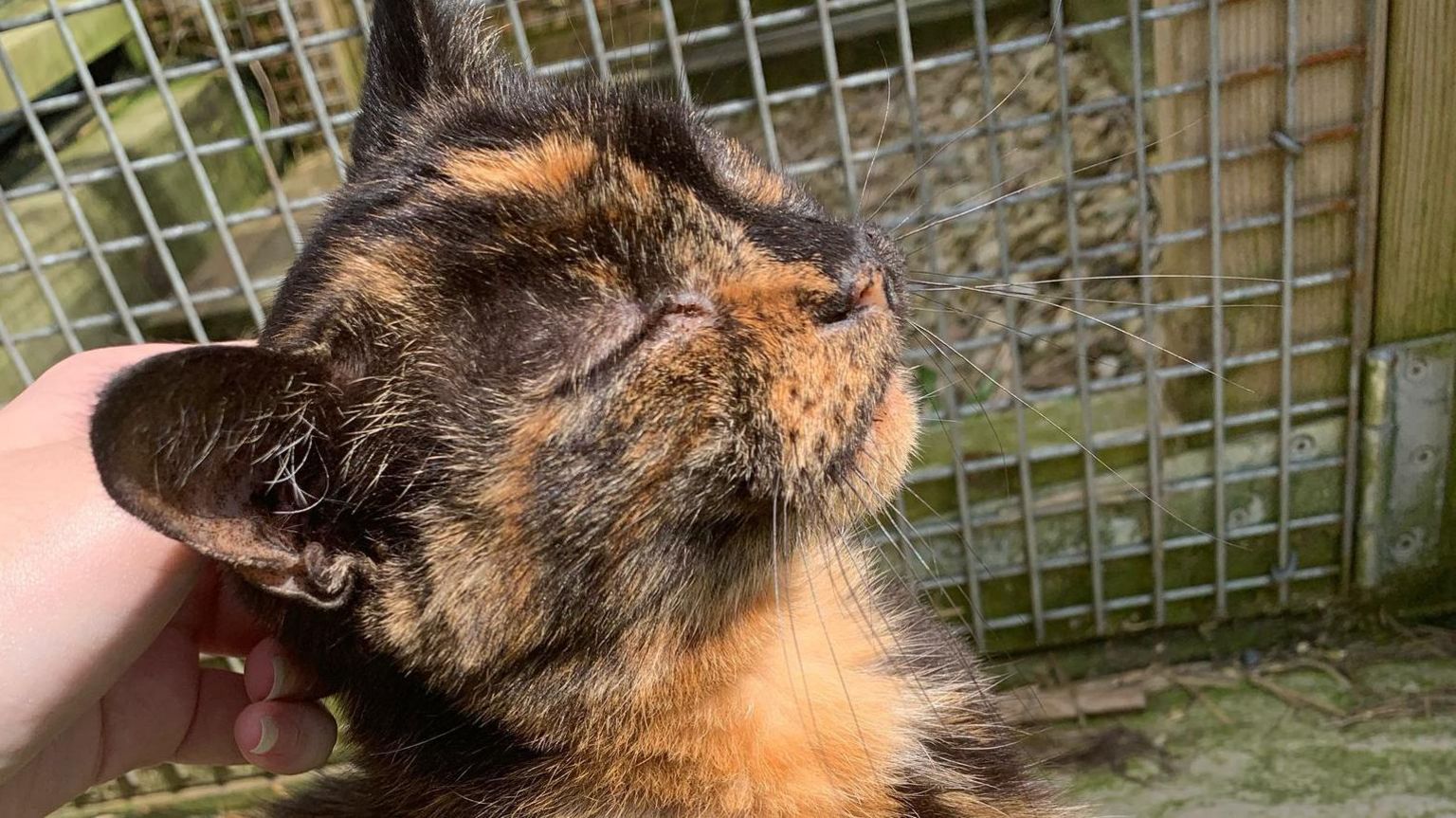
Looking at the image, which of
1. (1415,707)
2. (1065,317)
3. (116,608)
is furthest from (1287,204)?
(116,608)

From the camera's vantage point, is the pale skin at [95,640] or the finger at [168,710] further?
the finger at [168,710]

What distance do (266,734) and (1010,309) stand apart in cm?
160

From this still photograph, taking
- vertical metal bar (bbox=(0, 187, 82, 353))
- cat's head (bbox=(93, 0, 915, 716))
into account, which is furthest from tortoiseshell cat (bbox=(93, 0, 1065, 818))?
vertical metal bar (bbox=(0, 187, 82, 353))

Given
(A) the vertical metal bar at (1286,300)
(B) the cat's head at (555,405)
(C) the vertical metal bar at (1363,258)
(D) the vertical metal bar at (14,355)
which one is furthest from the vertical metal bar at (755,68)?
(D) the vertical metal bar at (14,355)

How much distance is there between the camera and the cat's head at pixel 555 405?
1.22 meters

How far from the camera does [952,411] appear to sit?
8.03ft

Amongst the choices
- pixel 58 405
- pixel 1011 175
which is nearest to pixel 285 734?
pixel 58 405

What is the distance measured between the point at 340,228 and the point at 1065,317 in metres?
2.33

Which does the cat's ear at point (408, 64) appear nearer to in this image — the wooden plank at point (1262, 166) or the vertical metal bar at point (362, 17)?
the vertical metal bar at point (362, 17)

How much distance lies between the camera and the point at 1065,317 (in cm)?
315

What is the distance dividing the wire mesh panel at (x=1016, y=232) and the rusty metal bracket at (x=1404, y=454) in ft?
0.18

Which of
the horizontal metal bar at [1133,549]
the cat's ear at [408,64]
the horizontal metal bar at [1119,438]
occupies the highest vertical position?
the cat's ear at [408,64]

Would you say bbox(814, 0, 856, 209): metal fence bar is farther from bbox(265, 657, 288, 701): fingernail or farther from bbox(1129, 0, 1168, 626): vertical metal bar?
bbox(265, 657, 288, 701): fingernail

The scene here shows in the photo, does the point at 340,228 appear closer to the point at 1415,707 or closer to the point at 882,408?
the point at 882,408
